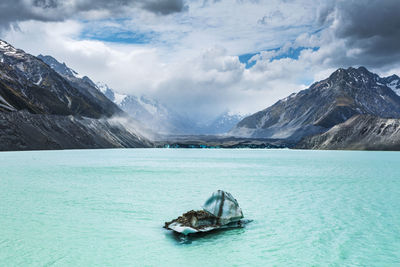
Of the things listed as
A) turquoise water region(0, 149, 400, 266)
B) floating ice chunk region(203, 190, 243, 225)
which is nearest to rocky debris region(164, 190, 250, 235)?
floating ice chunk region(203, 190, 243, 225)

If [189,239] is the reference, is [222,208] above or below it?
above

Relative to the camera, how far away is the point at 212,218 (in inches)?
888

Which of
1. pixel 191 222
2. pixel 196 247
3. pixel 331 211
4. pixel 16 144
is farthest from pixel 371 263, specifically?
pixel 16 144

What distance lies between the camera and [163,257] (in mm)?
17578

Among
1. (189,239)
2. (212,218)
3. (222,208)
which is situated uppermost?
(222,208)

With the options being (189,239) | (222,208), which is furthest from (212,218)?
(189,239)

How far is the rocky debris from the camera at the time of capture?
21422 millimetres

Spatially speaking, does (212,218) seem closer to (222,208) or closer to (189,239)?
(222,208)

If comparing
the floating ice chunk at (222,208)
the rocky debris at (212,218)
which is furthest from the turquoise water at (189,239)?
the floating ice chunk at (222,208)

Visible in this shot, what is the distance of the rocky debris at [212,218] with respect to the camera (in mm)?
21422

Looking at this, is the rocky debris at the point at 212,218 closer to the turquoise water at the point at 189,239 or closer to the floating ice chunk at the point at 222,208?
the floating ice chunk at the point at 222,208

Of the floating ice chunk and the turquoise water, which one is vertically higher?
the floating ice chunk

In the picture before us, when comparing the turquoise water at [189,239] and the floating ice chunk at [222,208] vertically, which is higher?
the floating ice chunk at [222,208]

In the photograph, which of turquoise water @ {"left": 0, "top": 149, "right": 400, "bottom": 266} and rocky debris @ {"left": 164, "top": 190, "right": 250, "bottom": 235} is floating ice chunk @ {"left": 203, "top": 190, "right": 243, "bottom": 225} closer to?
rocky debris @ {"left": 164, "top": 190, "right": 250, "bottom": 235}
